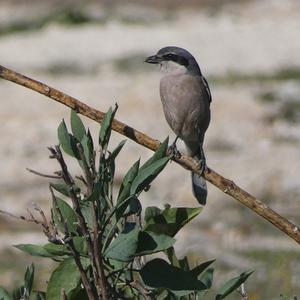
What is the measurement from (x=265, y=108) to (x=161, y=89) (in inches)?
462

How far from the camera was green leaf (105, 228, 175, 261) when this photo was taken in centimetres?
263

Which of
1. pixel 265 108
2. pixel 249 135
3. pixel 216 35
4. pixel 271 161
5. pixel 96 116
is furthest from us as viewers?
pixel 216 35

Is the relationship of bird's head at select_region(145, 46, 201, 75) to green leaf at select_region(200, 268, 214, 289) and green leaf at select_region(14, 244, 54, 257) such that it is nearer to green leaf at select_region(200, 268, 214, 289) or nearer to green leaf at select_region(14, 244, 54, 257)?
green leaf at select_region(200, 268, 214, 289)

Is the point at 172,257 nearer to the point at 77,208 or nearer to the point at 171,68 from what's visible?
the point at 77,208

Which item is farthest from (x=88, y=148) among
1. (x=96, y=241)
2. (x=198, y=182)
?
(x=198, y=182)

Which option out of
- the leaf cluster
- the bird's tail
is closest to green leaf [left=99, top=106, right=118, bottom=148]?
the leaf cluster

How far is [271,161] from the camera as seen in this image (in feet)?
48.5

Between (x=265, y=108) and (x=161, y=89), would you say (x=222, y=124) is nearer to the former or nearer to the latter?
(x=265, y=108)

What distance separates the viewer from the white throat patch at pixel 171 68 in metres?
5.33

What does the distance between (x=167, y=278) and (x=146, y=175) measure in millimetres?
253

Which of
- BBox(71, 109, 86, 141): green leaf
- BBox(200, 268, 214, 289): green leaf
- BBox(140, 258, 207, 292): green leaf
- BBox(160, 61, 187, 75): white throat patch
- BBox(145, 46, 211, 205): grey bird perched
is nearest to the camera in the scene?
BBox(140, 258, 207, 292): green leaf

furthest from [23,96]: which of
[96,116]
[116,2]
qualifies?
[96,116]

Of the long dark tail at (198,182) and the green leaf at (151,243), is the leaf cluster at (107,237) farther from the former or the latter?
the long dark tail at (198,182)

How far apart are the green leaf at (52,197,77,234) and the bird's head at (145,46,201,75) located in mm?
2283
